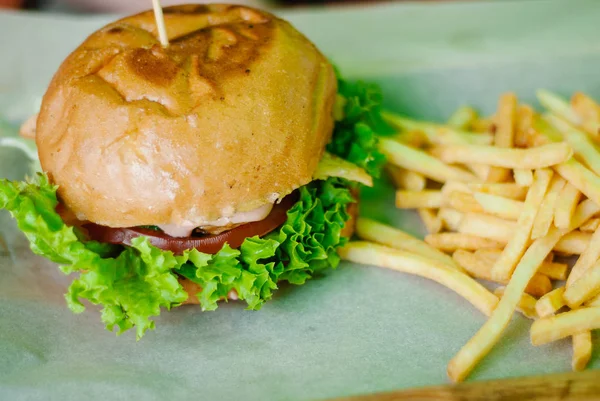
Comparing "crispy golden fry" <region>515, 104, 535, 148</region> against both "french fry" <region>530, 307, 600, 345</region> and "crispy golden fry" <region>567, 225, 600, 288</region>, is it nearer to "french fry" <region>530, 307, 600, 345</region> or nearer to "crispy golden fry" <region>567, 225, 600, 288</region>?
"crispy golden fry" <region>567, 225, 600, 288</region>

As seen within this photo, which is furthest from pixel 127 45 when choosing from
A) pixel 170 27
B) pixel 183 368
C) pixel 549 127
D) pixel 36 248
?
pixel 549 127

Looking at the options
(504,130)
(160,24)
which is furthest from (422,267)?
(160,24)

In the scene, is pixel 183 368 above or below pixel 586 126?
below

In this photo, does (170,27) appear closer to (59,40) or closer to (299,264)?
(299,264)

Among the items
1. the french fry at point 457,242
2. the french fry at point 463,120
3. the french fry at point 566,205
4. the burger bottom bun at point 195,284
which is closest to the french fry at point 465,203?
the french fry at point 457,242

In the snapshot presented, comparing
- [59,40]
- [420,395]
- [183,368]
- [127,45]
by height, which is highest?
[127,45]

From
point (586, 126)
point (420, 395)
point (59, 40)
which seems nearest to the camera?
point (420, 395)

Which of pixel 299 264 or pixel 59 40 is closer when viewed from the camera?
pixel 299 264

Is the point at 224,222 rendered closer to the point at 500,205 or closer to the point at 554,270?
→ the point at 500,205
